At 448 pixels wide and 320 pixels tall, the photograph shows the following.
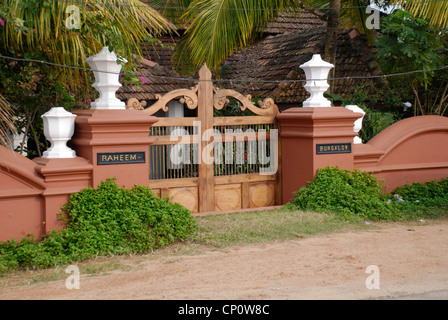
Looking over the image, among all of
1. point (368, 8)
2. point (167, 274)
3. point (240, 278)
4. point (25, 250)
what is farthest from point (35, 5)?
point (368, 8)

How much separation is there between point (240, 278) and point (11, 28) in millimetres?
4035

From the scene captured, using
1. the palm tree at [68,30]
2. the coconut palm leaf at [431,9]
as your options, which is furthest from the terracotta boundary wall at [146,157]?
the coconut palm leaf at [431,9]

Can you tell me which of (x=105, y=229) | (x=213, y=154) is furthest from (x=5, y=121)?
(x=213, y=154)

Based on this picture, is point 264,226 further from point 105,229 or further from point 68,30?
point 68,30

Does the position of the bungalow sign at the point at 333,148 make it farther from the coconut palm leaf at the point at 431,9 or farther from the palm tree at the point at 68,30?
the palm tree at the point at 68,30

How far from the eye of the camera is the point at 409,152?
951 cm

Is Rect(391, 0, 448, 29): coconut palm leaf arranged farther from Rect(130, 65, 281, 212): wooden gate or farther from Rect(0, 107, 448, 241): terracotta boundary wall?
Rect(130, 65, 281, 212): wooden gate

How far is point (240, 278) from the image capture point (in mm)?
5504

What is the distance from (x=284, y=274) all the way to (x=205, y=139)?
329 centimetres

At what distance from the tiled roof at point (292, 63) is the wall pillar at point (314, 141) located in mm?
3778

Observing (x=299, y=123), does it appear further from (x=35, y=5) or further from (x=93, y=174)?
(x=35, y=5)

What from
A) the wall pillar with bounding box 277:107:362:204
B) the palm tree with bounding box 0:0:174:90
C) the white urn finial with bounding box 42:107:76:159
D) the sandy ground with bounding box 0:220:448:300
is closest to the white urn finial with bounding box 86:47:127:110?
the palm tree with bounding box 0:0:174:90

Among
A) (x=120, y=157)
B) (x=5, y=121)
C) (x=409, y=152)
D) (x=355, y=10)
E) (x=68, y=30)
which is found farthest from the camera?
(x=355, y=10)

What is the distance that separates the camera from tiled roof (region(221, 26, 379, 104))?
1277 cm
